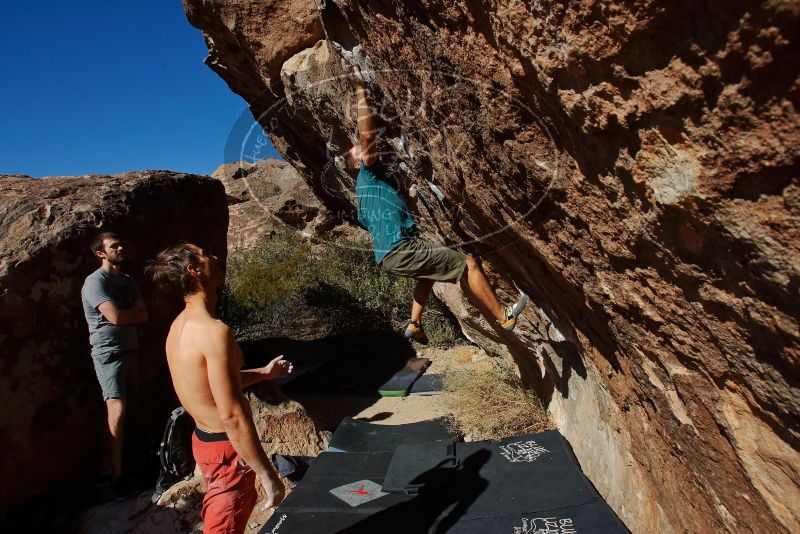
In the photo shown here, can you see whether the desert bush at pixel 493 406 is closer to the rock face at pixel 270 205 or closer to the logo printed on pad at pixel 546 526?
the logo printed on pad at pixel 546 526

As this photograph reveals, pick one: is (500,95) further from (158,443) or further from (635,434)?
(158,443)

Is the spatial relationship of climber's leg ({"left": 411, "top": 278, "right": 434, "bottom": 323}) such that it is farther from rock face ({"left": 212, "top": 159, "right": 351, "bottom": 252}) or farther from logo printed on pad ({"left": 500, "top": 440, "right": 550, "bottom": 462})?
rock face ({"left": 212, "top": 159, "right": 351, "bottom": 252})

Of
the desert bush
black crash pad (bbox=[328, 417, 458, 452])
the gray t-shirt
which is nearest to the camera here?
the gray t-shirt

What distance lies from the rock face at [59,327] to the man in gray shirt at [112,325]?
0.30 m

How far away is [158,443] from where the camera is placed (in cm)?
441

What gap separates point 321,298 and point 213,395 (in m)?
7.37

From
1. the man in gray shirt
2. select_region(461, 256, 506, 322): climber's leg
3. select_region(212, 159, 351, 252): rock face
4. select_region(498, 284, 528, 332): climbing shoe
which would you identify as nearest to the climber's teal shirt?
select_region(461, 256, 506, 322): climber's leg

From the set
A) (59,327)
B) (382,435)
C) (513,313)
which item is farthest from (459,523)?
(59,327)

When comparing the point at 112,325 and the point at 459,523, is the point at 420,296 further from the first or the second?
the point at 112,325

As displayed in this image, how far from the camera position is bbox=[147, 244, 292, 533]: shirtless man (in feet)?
7.02

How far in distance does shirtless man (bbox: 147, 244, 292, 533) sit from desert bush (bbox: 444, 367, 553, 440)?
103 inches

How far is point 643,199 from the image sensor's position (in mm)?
1612

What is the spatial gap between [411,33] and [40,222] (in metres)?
3.34

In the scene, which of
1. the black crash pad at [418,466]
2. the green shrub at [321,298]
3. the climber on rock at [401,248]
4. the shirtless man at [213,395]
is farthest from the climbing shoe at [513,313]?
the green shrub at [321,298]
